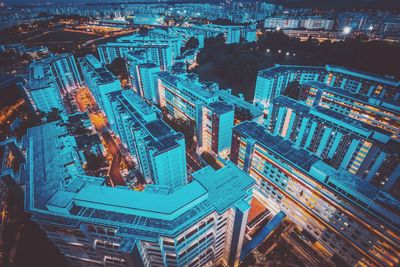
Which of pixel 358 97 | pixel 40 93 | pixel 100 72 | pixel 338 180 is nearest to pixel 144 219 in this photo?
pixel 338 180

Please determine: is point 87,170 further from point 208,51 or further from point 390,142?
point 208,51

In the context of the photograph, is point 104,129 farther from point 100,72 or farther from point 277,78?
point 277,78

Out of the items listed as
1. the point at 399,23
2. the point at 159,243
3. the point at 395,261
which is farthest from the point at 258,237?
the point at 399,23

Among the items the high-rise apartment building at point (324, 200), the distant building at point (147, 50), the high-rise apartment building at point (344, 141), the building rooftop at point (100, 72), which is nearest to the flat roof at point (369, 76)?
the high-rise apartment building at point (344, 141)

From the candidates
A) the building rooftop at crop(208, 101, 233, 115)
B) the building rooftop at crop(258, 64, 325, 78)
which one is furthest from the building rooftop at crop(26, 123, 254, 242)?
the building rooftop at crop(258, 64, 325, 78)

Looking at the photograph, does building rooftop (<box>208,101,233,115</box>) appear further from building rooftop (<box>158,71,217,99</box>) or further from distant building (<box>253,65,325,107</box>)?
distant building (<box>253,65,325,107</box>)
